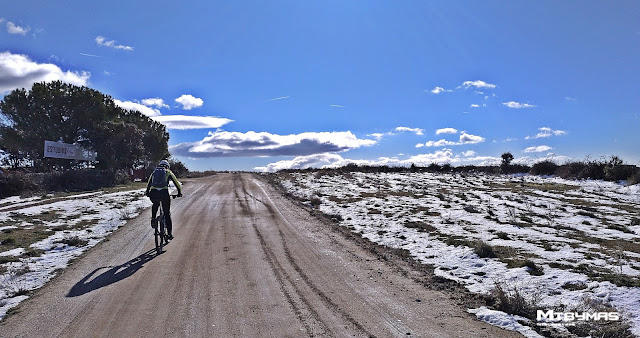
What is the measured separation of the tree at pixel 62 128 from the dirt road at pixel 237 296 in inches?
1332

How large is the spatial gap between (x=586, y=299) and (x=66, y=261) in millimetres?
10503

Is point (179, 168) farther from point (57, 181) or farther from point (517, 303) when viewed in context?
point (517, 303)

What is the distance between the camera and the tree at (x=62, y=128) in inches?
1515

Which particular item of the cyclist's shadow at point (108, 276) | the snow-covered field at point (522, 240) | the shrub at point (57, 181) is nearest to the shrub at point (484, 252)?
the snow-covered field at point (522, 240)

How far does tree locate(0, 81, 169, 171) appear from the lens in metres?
38.5

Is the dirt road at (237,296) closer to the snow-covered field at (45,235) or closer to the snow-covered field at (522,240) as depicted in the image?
the snow-covered field at (45,235)

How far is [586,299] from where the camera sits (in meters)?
6.02

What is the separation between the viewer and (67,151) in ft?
122

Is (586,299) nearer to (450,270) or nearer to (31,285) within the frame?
(450,270)

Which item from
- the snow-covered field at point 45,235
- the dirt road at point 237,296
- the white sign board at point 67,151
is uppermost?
the white sign board at point 67,151

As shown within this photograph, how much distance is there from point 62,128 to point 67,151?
4.11 m

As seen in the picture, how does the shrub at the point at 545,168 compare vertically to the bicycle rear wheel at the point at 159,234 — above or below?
above

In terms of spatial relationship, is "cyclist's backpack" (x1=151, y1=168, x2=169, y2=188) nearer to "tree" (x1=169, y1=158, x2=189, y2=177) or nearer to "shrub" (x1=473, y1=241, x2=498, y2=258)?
"shrub" (x1=473, y1=241, x2=498, y2=258)

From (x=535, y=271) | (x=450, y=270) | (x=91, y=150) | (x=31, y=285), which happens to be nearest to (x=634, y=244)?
(x=535, y=271)
